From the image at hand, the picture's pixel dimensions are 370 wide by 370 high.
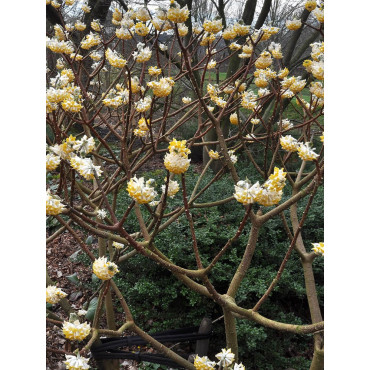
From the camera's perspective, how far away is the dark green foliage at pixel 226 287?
1.40 metres

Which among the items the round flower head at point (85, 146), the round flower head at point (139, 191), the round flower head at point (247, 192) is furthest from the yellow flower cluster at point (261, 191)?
the round flower head at point (85, 146)

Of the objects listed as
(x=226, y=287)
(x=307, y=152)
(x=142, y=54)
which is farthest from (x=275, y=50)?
(x=226, y=287)

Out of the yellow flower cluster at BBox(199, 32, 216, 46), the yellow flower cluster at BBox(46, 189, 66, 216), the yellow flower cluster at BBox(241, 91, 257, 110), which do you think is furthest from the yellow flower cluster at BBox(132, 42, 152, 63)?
the yellow flower cluster at BBox(46, 189, 66, 216)

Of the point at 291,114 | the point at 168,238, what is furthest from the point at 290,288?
the point at 291,114

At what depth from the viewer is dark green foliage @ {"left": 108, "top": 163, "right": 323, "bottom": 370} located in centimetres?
140

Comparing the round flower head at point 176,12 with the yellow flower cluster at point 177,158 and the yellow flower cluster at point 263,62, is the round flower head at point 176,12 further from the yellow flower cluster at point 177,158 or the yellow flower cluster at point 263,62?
the yellow flower cluster at point 263,62

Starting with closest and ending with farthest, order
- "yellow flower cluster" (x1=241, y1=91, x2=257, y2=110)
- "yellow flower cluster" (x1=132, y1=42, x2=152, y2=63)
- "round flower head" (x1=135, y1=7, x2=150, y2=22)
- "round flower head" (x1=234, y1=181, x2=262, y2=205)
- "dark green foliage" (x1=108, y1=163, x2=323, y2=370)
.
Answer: "round flower head" (x1=234, y1=181, x2=262, y2=205)
"round flower head" (x1=135, y1=7, x2=150, y2=22)
"yellow flower cluster" (x1=132, y1=42, x2=152, y2=63)
"yellow flower cluster" (x1=241, y1=91, x2=257, y2=110)
"dark green foliage" (x1=108, y1=163, x2=323, y2=370)

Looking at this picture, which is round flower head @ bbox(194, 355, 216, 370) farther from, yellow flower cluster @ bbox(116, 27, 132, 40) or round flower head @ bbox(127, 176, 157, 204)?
yellow flower cluster @ bbox(116, 27, 132, 40)

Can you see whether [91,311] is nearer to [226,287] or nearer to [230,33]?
[226,287]

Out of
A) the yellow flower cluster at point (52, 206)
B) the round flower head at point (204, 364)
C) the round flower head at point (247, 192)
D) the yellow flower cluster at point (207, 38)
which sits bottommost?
the round flower head at point (204, 364)

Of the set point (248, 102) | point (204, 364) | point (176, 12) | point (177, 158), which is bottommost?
point (204, 364)

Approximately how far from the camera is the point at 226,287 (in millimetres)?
1533
